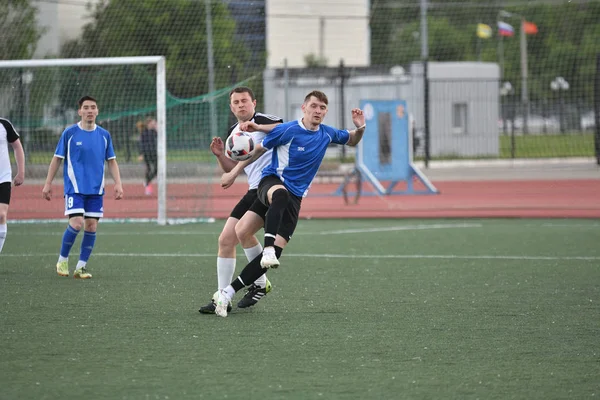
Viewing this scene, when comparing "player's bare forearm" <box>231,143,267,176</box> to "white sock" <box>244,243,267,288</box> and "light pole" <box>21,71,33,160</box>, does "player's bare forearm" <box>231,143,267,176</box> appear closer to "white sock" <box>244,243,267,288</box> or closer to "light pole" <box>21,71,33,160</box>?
"white sock" <box>244,243,267,288</box>

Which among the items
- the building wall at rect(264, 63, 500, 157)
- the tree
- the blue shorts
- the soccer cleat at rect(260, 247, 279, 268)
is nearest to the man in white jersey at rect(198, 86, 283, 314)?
the soccer cleat at rect(260, 247, 279, 268)

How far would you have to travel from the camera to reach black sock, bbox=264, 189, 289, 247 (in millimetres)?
7367

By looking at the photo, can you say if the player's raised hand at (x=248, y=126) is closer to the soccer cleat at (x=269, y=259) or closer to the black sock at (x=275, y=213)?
the black sock at (x=275, y=213)

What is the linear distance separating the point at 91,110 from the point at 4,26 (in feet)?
46.3

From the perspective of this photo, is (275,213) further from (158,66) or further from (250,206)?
(158,66)

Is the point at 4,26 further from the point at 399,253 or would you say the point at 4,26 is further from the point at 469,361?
the point at 469,361

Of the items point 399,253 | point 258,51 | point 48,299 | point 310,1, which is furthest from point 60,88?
point 310,1

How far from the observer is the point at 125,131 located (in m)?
18.5

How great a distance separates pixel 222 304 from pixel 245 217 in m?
0.70

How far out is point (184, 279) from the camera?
973 cm

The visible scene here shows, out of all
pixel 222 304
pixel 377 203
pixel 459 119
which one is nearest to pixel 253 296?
pixel 222 304

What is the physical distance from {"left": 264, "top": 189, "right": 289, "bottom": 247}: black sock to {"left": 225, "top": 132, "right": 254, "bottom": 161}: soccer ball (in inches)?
16.9

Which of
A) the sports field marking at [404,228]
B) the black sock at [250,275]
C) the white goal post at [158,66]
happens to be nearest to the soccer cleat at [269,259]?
the black sock at [250,275]

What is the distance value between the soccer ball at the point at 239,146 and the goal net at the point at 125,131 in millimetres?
7999
